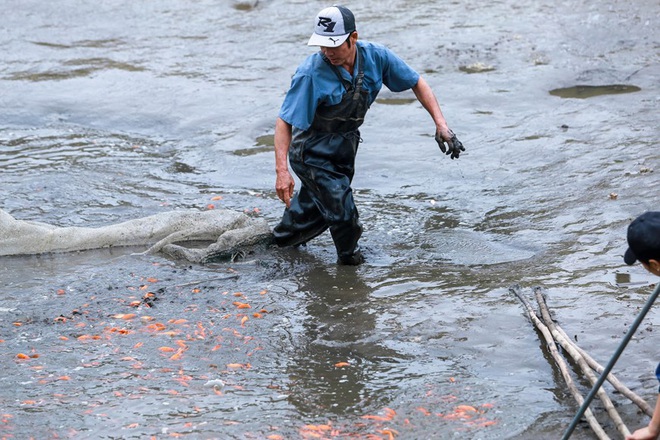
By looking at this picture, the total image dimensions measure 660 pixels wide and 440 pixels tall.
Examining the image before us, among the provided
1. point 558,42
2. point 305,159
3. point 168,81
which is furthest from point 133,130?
point 558,42

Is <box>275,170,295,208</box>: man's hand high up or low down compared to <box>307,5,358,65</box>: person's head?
down

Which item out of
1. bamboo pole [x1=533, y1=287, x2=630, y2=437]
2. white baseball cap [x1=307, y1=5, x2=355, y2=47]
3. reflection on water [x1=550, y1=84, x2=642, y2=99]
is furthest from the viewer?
reflection on water [x1=550, y1=84, x2=642, y2=99]

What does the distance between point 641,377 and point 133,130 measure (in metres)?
6.87

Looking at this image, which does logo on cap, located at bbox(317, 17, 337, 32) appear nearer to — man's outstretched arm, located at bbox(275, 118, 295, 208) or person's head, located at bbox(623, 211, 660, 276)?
man's outstretched arm, located at bbox(275, 118, 295, 208)

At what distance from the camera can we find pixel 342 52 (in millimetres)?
5809

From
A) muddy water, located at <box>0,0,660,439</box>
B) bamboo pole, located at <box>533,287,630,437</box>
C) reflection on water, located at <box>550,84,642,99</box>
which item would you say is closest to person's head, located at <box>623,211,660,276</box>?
bamboo pole, located at <box>533,287,630,437</box>

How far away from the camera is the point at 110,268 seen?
21.7 feet

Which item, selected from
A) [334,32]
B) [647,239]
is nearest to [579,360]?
[647,239]

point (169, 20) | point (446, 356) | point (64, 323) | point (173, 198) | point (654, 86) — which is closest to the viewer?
point (446, 356)

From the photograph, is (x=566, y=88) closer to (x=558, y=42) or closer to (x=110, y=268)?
(x=558, y=42)

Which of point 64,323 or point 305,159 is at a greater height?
point 305,159

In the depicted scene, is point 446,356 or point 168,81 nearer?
point 446,356

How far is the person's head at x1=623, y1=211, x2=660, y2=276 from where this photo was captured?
3.27 m

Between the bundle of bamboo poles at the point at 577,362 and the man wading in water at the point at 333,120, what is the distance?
1.32 metres
